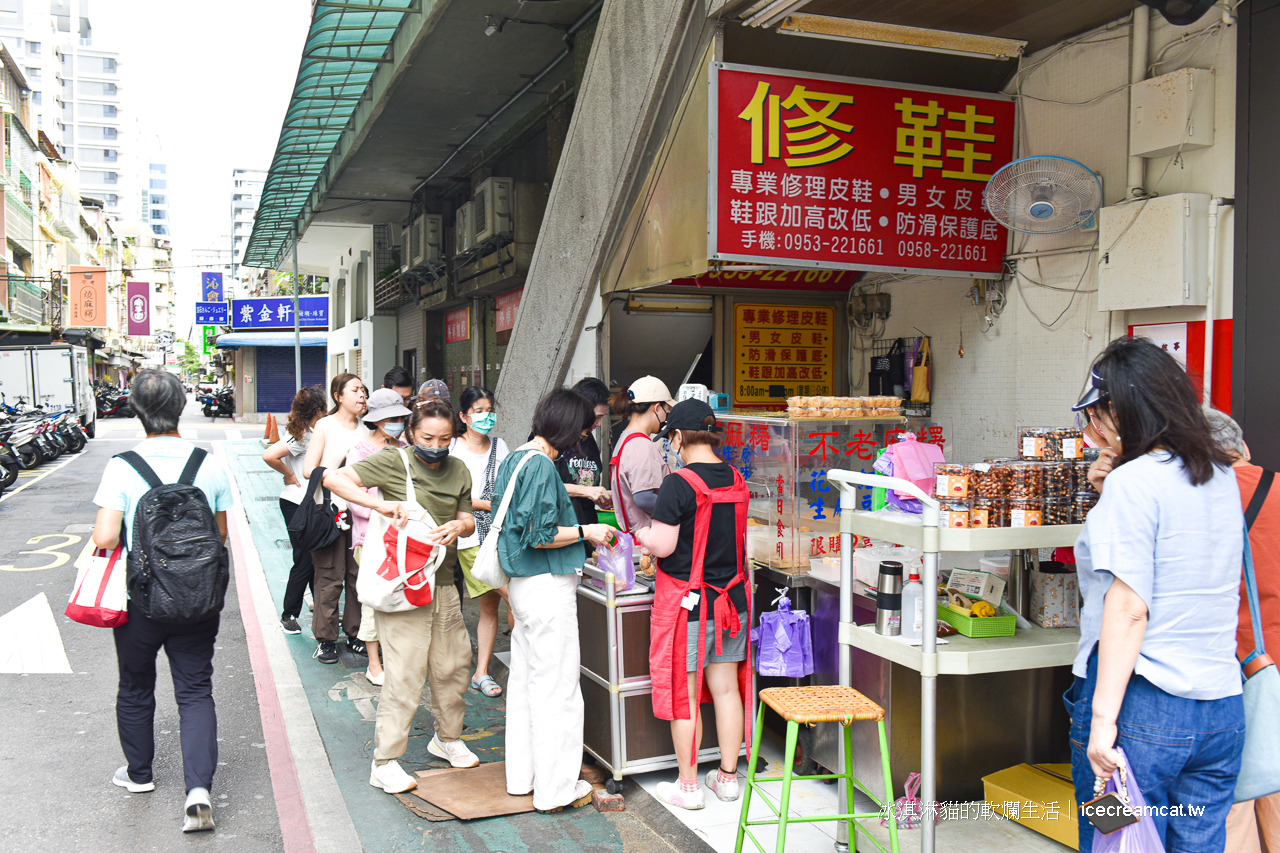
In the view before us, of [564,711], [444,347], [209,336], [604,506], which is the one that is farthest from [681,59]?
[209,336]

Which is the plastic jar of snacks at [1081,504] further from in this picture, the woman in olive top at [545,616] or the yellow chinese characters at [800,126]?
the yellow chinese characters at [800,126]

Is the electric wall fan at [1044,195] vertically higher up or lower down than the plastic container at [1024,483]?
higher up

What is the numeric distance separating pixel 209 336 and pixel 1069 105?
51781mm

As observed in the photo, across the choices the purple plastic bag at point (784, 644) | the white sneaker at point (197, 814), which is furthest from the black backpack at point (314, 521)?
the purple plastic bag at point (784, 644)

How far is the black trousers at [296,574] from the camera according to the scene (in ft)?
20.7

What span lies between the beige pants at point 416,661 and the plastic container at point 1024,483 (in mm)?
2629

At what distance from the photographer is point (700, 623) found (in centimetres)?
401

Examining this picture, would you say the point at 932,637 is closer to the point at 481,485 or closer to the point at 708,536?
the point at 708,536

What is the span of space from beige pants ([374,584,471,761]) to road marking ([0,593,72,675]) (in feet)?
10.7

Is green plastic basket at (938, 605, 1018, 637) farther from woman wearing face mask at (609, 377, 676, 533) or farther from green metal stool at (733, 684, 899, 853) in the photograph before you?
woman wearing face mask at (609, 377, 676, 533)

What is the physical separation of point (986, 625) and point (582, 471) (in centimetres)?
293

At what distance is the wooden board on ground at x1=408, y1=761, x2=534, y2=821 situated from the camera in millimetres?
4066

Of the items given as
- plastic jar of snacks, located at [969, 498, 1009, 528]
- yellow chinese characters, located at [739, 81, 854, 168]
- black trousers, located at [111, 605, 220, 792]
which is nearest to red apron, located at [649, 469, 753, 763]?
plastic jar of snacks, located at [969, 498, 1009, 528]

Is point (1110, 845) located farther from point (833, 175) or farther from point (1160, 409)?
point (833, 175)
